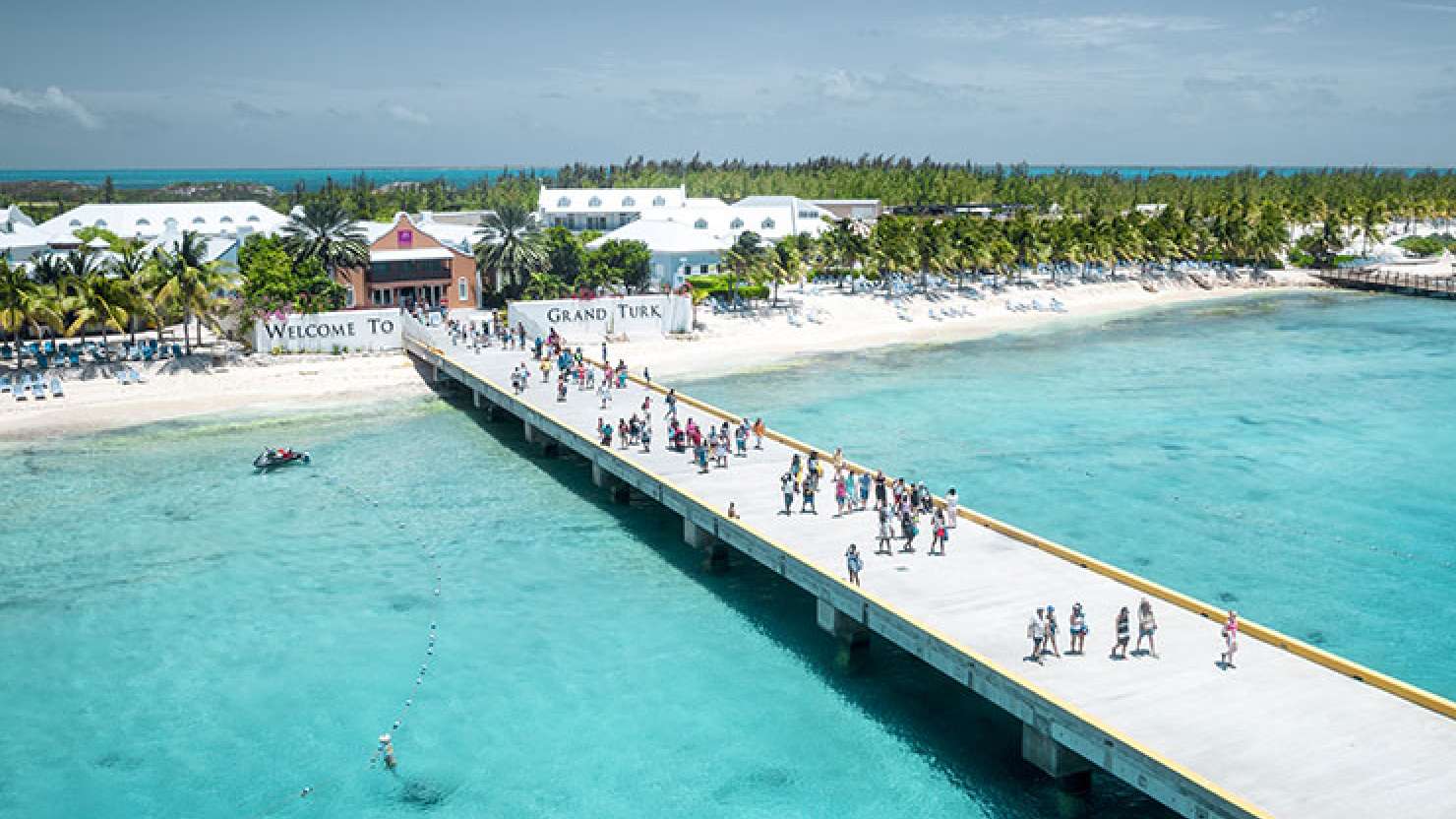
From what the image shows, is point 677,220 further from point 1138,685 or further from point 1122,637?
point 1138,685

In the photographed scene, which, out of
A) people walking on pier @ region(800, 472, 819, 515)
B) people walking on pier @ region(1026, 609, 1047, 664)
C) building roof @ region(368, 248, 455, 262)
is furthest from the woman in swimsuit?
building roof @ region(368, 248, 455, 262)

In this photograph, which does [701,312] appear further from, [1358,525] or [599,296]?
[1358,525]

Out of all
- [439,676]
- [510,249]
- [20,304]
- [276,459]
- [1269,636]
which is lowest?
[439,676]

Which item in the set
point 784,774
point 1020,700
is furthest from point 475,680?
point 1020,700

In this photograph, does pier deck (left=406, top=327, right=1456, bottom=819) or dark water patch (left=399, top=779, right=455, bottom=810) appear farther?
dark water patch (left=399, top=779, right=455, bottom=810)

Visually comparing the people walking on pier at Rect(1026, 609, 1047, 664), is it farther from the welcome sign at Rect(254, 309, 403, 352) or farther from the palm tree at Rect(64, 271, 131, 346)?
the palm tree at Rect(64, 271, 131, 346)

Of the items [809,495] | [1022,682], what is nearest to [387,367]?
[809,495]
